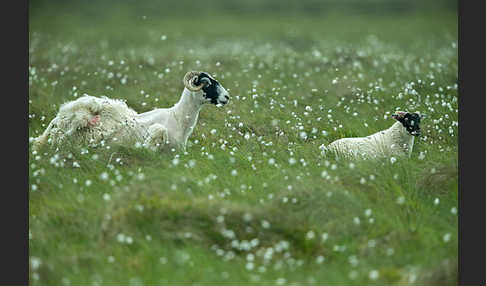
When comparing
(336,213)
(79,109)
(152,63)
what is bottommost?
(336,213)

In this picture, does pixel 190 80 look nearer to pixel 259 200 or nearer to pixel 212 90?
pixel 212 90

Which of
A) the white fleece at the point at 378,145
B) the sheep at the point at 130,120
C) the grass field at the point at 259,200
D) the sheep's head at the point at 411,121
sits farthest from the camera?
the sheep at the point at 130,120

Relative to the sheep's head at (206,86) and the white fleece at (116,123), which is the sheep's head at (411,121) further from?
the white fleece at (116,123)

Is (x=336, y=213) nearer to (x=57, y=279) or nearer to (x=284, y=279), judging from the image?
(x=284, y=279)

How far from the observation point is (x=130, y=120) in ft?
38.5

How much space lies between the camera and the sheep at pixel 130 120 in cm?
1162

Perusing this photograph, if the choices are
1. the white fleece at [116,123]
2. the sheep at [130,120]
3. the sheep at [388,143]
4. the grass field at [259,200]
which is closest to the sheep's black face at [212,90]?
the sheep at [130,120]

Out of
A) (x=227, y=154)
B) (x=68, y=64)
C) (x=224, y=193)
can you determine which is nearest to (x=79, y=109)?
(x=227, y=154)

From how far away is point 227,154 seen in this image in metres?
10.9

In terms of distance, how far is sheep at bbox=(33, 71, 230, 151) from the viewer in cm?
1162

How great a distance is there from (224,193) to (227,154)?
179 cm

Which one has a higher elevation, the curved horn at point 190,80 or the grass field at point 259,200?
the curved horn at point 190,80

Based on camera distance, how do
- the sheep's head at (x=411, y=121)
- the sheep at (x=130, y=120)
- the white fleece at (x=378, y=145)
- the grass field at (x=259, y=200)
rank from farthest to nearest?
the sheep at (x=130, y=120) → the sheep's head at (x=411, y=121) → the white fleece at (x=378, y=145) → the grass field at (x=259, y=200)

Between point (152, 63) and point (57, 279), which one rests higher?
point (152, 63)
